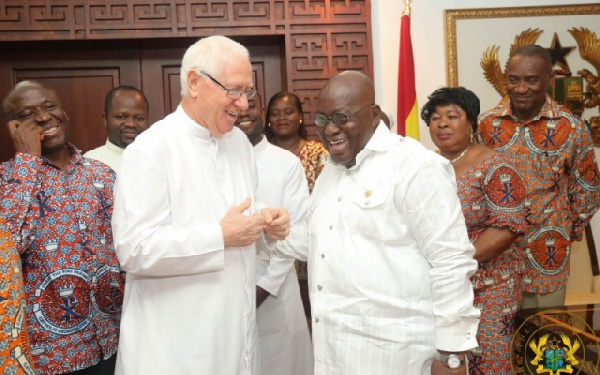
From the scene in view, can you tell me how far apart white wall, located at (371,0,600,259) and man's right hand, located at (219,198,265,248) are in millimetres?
2994

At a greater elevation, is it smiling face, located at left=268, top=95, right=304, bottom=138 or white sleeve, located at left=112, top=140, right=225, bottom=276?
smiling face, located at left=268, top=95, right=304, bottom=138

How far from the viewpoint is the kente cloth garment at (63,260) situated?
2.16m

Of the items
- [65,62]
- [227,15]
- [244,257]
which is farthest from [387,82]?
[244,257]

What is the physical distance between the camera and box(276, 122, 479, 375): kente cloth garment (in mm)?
1833

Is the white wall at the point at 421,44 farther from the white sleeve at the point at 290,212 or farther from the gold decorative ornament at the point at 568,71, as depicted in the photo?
the white sleeve at the point at 290,212

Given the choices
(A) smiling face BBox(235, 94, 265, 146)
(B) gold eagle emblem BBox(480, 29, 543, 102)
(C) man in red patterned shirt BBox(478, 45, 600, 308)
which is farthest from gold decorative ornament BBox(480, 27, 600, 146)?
(A) smiling face BBox(235, 94, 265, 146)

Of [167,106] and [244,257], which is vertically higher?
[167,106]

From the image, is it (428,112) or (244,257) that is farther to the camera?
(428,112)

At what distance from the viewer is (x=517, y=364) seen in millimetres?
2615

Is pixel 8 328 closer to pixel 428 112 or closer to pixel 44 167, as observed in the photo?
pixel 44 167

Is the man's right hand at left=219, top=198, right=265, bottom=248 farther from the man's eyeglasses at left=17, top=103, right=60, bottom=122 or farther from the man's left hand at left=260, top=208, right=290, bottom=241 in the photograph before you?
the man's eyeglasses at left=17, top=103, right=60, bottom=122

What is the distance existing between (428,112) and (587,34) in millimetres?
2548

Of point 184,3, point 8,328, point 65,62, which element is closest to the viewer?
point 8,328

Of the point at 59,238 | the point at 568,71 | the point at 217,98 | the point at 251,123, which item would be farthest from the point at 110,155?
the point at 568,71
